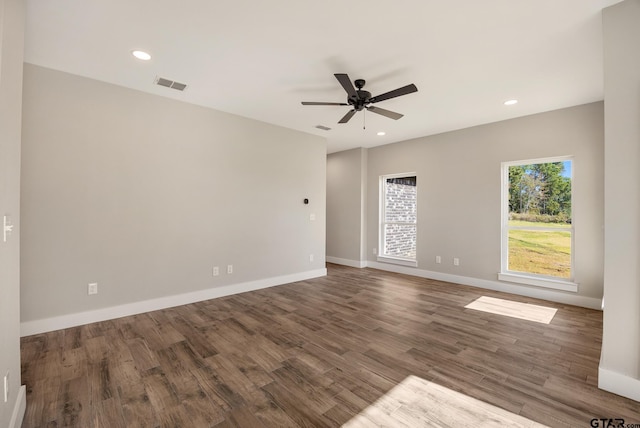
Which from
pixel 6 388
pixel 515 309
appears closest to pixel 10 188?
pixel 6 388

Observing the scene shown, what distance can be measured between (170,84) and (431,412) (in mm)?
4021

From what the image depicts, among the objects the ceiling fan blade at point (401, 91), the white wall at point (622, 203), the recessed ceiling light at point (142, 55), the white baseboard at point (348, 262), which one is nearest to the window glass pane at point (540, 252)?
the white wall at point (622, 203)

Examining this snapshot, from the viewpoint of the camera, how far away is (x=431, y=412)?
176 centimetres

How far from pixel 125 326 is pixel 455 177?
5.35m

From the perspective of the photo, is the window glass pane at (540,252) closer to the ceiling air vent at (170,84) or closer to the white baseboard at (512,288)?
the white baseboard at (512,288)

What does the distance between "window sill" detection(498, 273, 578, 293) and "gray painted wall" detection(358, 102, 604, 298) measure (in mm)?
103

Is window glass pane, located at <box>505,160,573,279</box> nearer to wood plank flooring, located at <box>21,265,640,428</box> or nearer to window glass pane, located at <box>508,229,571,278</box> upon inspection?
window glass pane, located at <box>508,229,571,278</box>

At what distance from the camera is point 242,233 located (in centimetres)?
437

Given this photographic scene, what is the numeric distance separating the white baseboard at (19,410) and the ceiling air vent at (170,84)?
2.99m

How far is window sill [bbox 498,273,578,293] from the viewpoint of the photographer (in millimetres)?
3873

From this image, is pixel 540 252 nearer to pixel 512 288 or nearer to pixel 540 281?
pixel 540 281

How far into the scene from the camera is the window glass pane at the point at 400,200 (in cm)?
583

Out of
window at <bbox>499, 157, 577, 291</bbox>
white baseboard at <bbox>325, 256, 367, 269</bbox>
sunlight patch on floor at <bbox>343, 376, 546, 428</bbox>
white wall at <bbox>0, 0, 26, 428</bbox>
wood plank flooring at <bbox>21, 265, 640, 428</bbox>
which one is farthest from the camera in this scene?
white baseboard at <bbox>325, 256, 367, 269</bbox>

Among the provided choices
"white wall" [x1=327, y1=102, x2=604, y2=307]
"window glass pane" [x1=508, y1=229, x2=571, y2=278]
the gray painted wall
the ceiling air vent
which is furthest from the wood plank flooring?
the ceiling air vent
